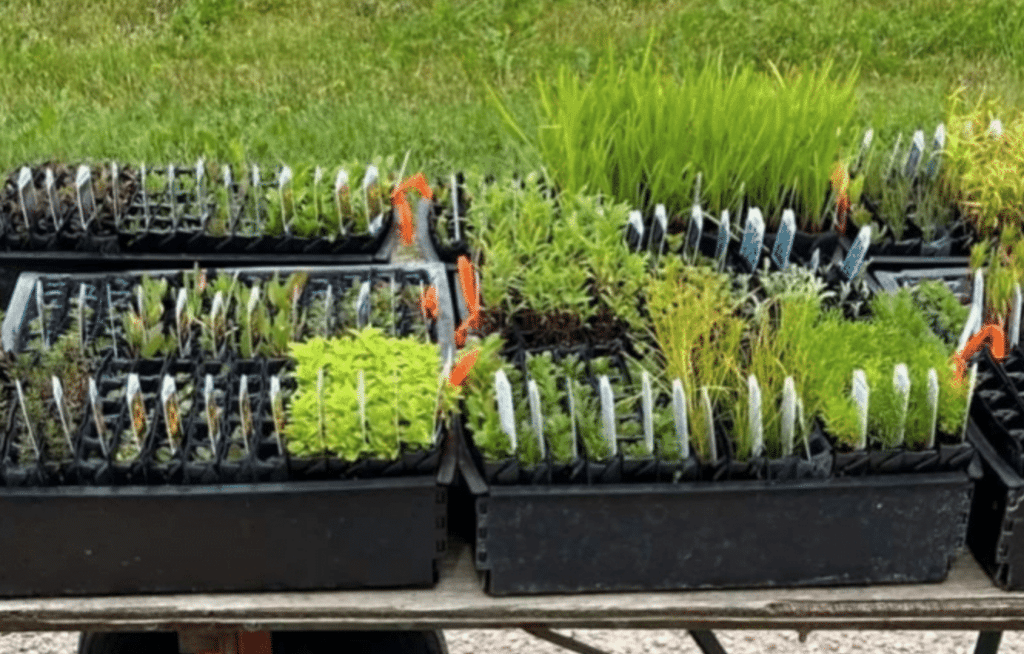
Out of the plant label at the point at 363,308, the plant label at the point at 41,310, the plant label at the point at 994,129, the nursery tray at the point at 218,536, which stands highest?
the plant label at the point at 994,129

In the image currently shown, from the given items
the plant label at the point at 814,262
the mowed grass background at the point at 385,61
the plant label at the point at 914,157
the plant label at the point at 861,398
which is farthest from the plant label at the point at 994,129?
the mowed grass background at the point at 385,61

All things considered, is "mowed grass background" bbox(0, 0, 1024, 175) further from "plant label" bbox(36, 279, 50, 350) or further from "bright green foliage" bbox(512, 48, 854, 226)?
"plant label" bbox(36, 279, 50, 350)

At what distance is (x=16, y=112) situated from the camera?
5301 millimetres

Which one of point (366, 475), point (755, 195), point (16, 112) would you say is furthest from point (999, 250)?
point (16, 112)

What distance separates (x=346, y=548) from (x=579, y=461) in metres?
0.29

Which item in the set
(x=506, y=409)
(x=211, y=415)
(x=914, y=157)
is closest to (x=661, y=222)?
(x=914, y=157)

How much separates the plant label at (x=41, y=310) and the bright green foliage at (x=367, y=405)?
46 centimetres

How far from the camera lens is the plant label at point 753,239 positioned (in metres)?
2.23

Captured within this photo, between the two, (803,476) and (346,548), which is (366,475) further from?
(803,476)

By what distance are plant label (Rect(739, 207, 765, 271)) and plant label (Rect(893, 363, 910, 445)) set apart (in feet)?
1.93

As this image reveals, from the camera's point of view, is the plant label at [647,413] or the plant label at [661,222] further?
the plant label at [661,222]

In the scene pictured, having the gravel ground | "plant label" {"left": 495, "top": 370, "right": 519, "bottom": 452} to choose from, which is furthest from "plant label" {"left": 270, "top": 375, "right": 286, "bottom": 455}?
the gravel ground

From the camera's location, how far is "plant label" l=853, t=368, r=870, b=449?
164 cm

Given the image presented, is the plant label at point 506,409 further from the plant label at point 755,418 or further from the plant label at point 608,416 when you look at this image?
the plant label at point 755,418
